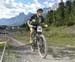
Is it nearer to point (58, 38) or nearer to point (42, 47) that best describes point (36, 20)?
point (42, 47)

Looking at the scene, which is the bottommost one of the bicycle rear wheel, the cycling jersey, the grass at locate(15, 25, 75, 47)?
the grass at locate(15, 25, 75, 47)

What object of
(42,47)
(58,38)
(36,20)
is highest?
(36,20)

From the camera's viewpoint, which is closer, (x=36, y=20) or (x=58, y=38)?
(x=36, y=20)

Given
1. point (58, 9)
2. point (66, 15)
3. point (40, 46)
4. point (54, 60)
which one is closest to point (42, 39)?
point (40, 46)

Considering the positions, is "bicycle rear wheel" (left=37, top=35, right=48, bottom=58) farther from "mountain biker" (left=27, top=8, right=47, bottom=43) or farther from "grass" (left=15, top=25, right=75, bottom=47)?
"grass" (left=15, top=25, right=75, bottom=47)

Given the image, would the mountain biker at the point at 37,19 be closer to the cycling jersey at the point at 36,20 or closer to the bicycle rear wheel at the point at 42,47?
the cycling jersey at the point at 36,20

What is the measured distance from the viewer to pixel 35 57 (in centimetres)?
1262

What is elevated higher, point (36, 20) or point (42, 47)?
point (36, 20)

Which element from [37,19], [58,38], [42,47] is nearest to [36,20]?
[37,19]

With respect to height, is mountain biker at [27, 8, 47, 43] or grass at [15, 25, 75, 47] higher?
mountain biker at [27, 8, 47, 43]

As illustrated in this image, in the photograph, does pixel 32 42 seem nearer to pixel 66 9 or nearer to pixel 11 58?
pixel 11 58

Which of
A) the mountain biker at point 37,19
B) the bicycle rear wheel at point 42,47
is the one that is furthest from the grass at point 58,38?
the mountain biker at point 37,19

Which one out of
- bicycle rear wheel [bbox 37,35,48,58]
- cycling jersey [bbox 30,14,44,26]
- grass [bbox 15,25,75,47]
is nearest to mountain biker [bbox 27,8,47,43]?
cycling jersey [bbox 30,14,44,26]

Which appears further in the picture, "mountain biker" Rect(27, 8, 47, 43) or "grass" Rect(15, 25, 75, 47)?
"grass" Rect(15, 25, 75, 47)
